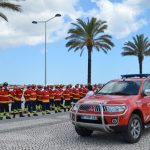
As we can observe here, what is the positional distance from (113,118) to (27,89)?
10274 millimetres

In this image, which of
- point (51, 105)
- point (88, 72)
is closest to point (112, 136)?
point (51, 105)

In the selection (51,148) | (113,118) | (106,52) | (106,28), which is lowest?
(51,148)

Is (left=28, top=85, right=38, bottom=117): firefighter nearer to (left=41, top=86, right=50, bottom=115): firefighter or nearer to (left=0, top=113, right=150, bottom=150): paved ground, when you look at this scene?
(left=41, top=86, right=50, bottom=115): firefighter

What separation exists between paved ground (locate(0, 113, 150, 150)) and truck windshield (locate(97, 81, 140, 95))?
1.35 meters

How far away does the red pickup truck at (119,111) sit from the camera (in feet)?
32.9

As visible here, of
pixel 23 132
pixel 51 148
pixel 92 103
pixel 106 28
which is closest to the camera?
pixel 51 148

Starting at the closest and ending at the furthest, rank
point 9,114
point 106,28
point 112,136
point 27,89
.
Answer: point 112,136, point 9,114, point 27,89, point 106,28

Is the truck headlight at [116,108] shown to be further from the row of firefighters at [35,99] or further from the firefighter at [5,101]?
the firefighter at [5,101]

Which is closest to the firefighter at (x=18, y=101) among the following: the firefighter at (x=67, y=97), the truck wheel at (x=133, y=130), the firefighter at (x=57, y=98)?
the firefighter at (x=57, y=98)

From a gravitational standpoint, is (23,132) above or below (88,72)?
below

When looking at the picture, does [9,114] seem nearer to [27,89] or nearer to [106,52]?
[27,89]

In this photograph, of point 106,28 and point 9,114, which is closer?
point 9,114

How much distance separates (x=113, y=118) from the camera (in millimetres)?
9961

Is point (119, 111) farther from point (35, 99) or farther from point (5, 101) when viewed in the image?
point (35, 99)
